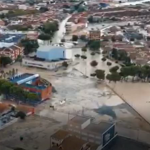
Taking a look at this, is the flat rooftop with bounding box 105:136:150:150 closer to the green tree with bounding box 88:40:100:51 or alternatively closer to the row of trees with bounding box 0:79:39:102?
the row of trees with bounding box 0:79:39:102

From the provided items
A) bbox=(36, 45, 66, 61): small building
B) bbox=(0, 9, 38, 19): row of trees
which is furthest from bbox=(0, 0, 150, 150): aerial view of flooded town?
bbox=(0, 9, 38, 19): row of trees

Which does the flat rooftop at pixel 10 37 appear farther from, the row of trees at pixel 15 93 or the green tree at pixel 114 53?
the row of trees at pixel 15 93

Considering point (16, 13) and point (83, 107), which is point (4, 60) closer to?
point (83, 107)

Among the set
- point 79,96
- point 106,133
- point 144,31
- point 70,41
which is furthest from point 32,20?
Result: point 106,133

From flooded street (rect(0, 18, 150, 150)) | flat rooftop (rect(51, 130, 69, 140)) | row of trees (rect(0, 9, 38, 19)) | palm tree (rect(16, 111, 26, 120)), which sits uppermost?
row of trees (rect(0, 9, 38, 19))

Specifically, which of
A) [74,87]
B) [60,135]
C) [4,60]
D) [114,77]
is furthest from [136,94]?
[4,60]
